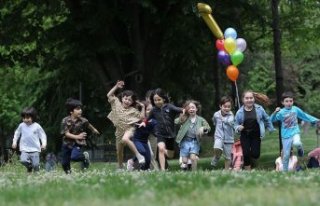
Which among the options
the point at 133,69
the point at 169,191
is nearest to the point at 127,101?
the point at 169,191

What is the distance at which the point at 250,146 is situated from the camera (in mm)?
14906

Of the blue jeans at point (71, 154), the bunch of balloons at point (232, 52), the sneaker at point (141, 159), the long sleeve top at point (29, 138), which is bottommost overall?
the sneaker at point (141, 159)

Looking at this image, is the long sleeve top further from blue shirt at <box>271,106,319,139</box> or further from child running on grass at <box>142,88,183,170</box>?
blue shirt at <box>271,106,319,139</box>

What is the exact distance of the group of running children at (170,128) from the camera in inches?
584

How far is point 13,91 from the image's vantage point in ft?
143

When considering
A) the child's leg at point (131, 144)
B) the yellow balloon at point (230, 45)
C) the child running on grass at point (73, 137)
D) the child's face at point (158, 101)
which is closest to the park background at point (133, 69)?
the child running on grass at point (73, 137)

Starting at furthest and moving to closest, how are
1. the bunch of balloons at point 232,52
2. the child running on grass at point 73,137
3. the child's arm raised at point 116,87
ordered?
the bunch of balloons at point 232,52
the child's arm raised at point 116,87
the child running on grass at point 73,137

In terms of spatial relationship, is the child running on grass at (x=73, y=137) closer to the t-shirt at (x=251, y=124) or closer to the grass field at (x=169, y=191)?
the t-shirt at (x=251, y=124)

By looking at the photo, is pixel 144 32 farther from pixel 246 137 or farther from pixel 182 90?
pixel 246 137

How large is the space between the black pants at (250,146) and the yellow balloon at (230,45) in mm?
3779

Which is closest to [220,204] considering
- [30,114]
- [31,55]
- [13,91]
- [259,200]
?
[259,200]

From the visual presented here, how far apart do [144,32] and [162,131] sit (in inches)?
409

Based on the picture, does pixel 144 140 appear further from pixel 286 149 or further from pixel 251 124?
pixel 286 149

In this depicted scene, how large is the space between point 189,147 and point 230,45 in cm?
371
